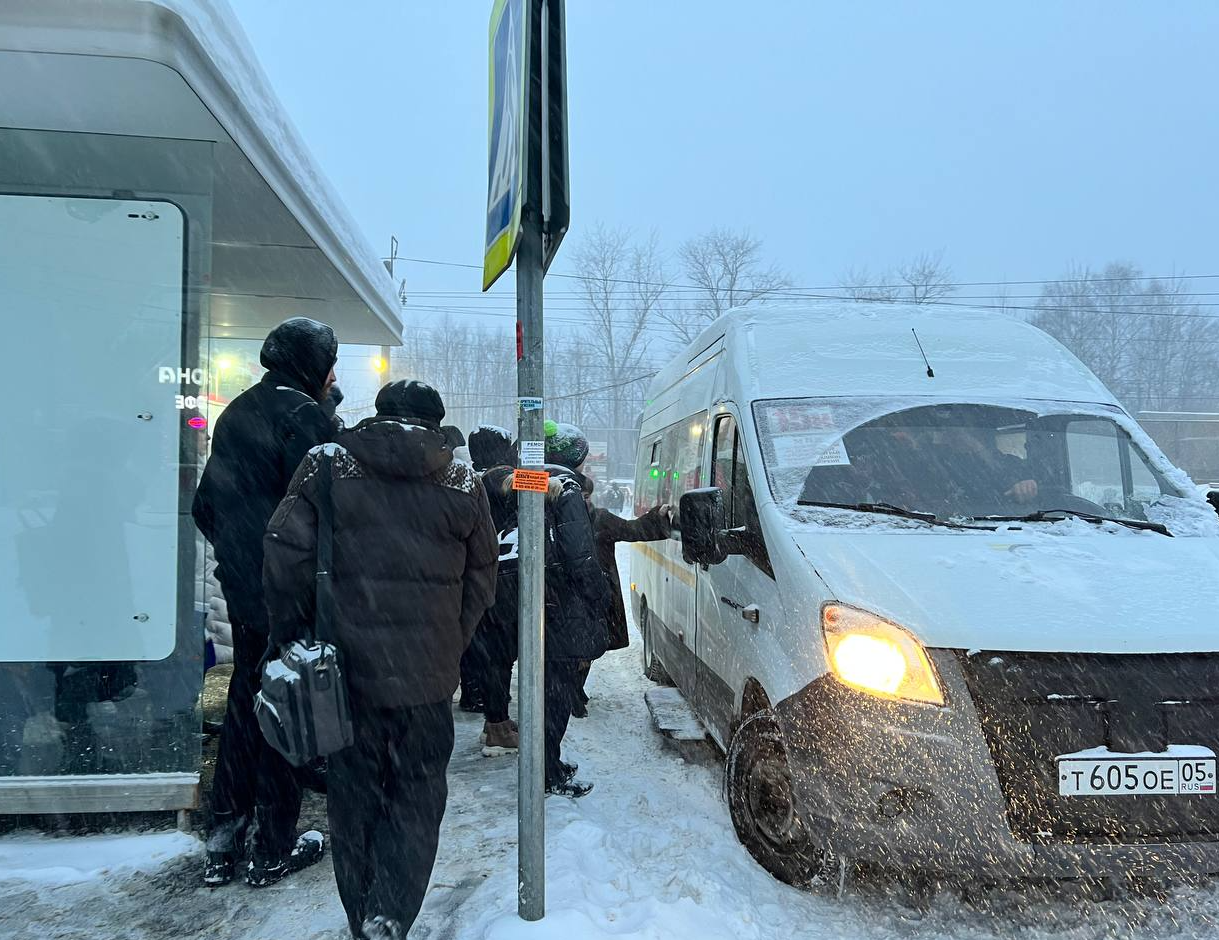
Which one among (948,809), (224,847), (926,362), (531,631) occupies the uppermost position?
(926,362)

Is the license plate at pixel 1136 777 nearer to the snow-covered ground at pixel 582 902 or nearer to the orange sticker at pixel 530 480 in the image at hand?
the snow-covered ground at pixel 582 902

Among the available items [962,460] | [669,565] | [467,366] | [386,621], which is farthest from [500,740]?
[467,366]

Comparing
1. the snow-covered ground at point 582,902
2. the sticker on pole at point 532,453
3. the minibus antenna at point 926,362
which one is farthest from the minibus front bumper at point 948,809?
the minibus antenna at point 926,362

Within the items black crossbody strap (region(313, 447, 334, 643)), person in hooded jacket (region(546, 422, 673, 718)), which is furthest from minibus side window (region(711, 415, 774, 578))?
black crossbody strap (region(313, 447, 334, 643))

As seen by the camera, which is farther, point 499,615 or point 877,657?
point 499,615

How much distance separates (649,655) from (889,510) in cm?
381

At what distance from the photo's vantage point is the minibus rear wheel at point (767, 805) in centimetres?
318

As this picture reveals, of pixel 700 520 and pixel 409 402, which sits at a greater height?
pixel 409 402

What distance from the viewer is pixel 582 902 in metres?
2.92

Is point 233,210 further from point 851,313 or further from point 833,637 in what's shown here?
point 833,637

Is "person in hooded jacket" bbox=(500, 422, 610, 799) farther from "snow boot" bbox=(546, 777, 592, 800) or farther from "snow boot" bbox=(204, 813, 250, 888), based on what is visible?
"snow boot" bbox=(204, 813, 250, 888)

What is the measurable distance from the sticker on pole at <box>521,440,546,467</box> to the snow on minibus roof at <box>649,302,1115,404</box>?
1.59 meters

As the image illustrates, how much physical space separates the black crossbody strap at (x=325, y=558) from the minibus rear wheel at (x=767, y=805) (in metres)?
1.70

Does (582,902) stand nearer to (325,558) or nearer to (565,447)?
(325,558)
